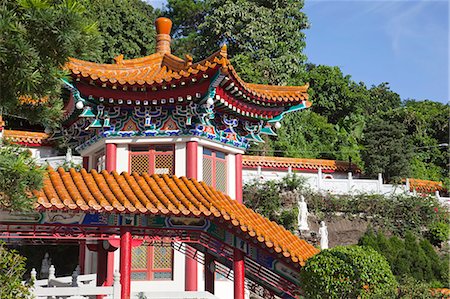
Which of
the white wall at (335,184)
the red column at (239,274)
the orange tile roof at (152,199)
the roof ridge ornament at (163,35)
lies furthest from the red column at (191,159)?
the white wall at (335,184)

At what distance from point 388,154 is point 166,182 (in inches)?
794

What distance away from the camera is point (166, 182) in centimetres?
866

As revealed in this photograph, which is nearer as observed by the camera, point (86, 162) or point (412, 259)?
point (86, 162)

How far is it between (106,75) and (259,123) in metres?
3.06

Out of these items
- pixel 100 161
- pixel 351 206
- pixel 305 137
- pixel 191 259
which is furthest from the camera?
pixel 305 137

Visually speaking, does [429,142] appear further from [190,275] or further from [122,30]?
[190,275]

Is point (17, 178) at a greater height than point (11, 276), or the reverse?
point (17, 178)

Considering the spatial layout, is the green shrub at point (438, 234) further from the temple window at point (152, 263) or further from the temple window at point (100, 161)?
the temple window at point (100, 161)

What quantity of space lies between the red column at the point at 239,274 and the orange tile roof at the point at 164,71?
2.95m

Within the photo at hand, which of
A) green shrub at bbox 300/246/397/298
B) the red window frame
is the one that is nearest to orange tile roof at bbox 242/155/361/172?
the red window frame

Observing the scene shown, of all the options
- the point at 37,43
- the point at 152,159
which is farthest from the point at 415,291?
the point at 152,159

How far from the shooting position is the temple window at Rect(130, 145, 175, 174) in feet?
34.7

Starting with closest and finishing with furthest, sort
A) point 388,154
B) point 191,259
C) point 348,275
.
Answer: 1. point 348,275
2. point 191,259
3. point 388,154

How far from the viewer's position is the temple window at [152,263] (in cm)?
996
